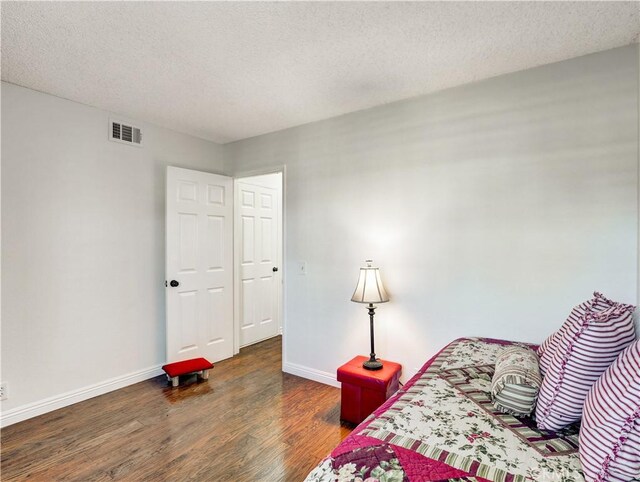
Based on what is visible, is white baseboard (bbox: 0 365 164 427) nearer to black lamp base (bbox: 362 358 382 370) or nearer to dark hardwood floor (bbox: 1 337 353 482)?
dark hardwood floor (bbox: 1 337 353 482)

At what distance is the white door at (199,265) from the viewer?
3371 millimetres

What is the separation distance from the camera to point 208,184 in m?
3.68

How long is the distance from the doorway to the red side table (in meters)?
1.93

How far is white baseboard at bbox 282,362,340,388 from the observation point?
316 centimetres

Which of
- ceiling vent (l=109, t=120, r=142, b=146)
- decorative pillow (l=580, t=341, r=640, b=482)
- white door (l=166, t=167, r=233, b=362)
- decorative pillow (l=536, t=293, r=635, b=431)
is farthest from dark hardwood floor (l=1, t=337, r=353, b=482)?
ceiling vent (l=109, t=120, r=142, b=146)

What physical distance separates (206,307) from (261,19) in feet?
9.34

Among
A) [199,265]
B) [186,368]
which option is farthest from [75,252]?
[186,368]

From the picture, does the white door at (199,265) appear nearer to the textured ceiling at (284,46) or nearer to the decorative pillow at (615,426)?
the textured ceiling at (284,46)

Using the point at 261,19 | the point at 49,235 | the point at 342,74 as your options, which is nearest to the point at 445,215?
the point at 342,74

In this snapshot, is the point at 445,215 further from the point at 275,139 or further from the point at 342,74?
the point at 275,139

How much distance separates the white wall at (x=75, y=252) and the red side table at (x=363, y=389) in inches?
80.5

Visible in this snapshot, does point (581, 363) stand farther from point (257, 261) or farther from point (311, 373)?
point (257, 261)

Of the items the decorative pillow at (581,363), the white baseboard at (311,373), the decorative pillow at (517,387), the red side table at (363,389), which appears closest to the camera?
the decorative pillow at (581,363)

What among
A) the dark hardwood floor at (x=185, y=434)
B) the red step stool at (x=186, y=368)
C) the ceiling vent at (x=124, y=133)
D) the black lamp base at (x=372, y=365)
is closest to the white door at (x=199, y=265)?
the red step stool at (x=186, y=368)
